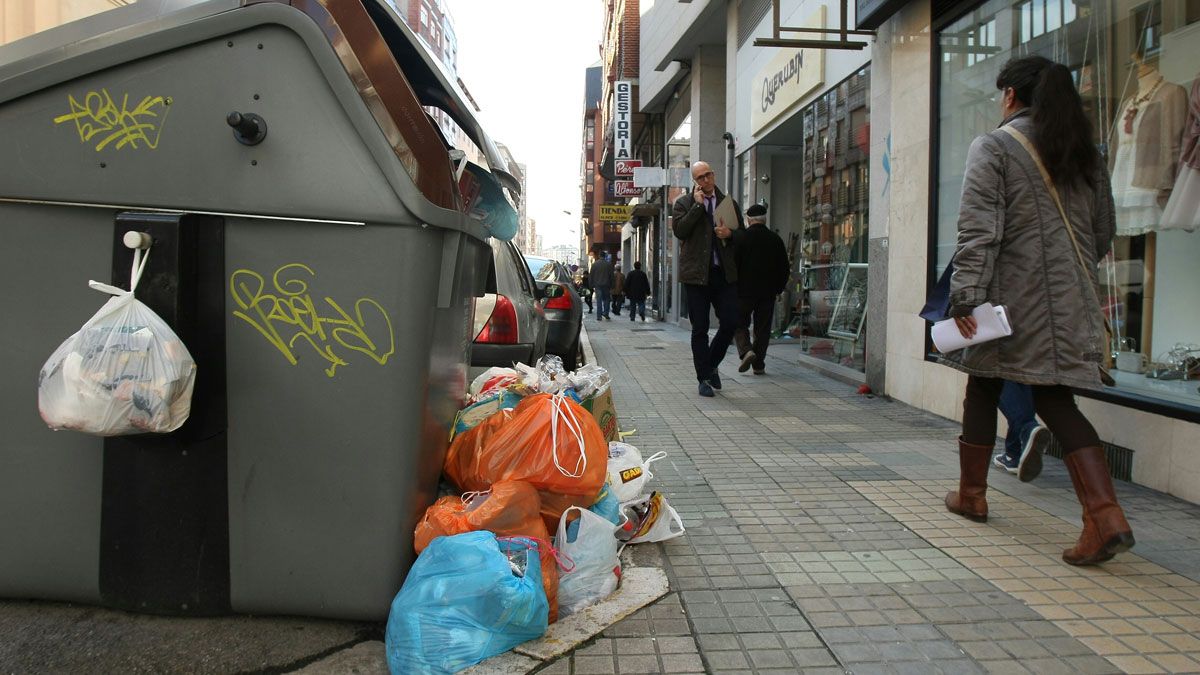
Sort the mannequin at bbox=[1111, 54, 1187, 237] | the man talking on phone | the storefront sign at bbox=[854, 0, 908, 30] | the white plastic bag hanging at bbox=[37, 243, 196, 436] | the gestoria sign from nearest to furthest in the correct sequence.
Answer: the white plastic bag hanging at bbox=[37, 243, 196, 436]
the mannequin at bbox=[1111, 54, 1187, 237]
the storefront sign at bbox=[854, 0, 908, 30]
the man talking on phone
the gestoria sign

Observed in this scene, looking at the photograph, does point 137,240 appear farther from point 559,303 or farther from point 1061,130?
point 559,303

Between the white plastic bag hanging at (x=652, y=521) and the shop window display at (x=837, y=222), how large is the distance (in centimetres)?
519

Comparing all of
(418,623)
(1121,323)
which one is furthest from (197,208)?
(1121,323)

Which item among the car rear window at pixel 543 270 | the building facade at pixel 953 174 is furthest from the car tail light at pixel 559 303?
the car rear window at pixel 543 270

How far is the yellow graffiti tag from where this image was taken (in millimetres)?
2357

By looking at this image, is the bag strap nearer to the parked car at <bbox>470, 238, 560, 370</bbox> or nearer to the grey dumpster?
the grey dumpster

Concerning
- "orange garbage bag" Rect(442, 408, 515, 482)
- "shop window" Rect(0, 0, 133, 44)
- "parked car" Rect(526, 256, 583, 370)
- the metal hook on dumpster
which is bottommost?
"orange garbage bag" Rect(442, 408, 515, 482)

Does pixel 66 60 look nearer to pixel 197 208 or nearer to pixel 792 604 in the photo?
pixel 197 208

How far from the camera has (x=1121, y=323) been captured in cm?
500

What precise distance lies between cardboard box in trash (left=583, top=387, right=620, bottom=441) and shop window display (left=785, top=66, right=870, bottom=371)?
4.73 meters

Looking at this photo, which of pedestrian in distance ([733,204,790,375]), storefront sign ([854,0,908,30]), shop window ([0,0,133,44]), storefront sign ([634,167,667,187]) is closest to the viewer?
storefront sign ([854,0,908,30])

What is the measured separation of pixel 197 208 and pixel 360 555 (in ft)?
3.69

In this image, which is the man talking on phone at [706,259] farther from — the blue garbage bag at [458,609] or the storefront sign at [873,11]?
the blue garbage bag at [458,609]

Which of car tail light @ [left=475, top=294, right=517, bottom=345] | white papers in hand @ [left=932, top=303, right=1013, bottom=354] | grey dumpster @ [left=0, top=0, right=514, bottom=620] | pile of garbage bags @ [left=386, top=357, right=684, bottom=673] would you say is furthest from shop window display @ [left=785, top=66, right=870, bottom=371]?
grey dumpster @ [left=0, top=0, right=514, bottom=620]
